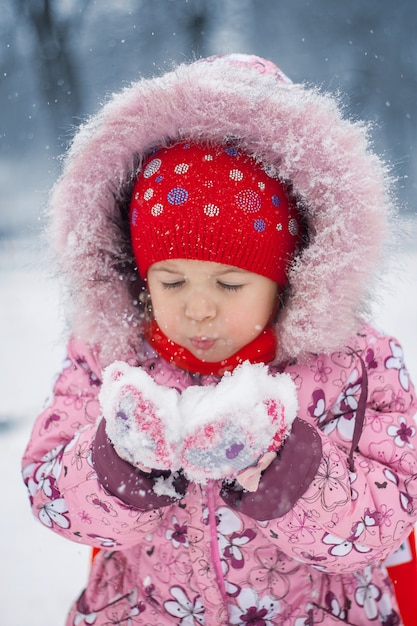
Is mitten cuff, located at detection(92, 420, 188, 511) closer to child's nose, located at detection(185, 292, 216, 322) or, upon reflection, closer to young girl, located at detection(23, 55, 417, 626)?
young girl, located at detection(23, 55, 417, 626)

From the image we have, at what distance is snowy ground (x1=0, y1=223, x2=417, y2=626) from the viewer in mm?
1545

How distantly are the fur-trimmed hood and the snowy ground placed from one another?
6.0 inches

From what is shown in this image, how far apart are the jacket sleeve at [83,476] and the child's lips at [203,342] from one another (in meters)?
0.20

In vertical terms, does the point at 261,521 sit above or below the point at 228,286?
below

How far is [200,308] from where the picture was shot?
3.19ft

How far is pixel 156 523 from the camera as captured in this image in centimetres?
105

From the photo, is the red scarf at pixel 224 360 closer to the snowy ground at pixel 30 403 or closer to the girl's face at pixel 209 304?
the girl's face at pixel 209 304

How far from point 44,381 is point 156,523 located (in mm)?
1765

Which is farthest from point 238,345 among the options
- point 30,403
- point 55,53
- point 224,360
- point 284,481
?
point 55,53

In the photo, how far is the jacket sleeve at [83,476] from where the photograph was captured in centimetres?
93

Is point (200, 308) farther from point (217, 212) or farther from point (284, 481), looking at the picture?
point (284, 481)

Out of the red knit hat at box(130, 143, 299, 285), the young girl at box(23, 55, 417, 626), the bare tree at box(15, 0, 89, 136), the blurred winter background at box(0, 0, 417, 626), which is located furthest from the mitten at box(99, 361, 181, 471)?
the bare tree at box(15, 0, 89, 136)

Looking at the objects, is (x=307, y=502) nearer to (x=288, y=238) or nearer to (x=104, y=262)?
(x=288, y=238)

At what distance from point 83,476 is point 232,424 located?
1.11ft
